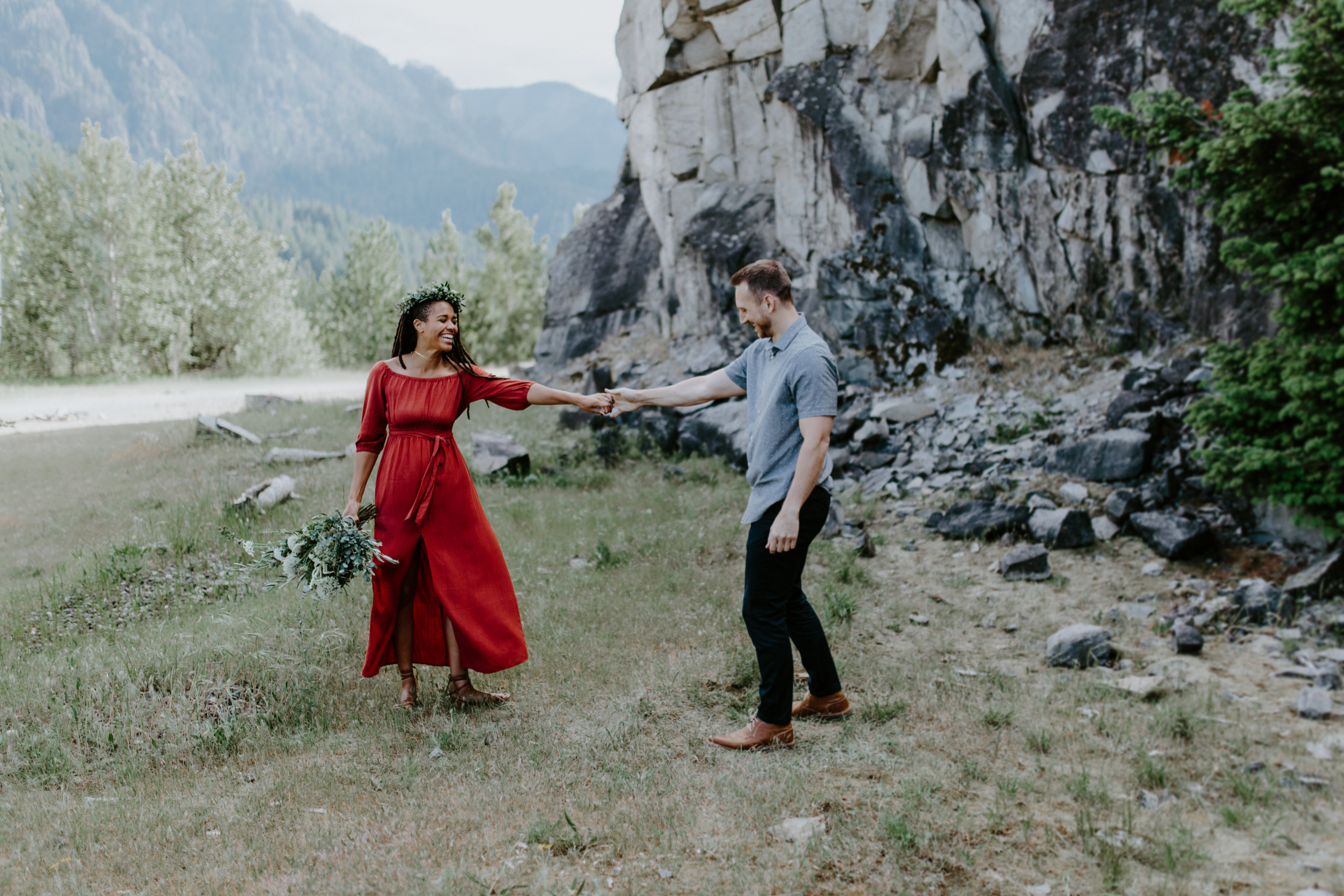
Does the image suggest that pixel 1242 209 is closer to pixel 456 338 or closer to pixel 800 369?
pixel 800 369

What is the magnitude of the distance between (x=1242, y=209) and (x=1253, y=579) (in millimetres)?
2833

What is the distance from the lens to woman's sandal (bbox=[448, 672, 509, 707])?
193 inches

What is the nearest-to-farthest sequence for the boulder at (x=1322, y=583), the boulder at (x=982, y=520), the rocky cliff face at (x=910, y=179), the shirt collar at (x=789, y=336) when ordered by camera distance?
1. the shirt collar at (x=789, y=336)
2. the boulder at (x=1322, y=583)
3. the boulder at (x=982, y=520)
4. the rocky cliff face at (x=910, y=179)

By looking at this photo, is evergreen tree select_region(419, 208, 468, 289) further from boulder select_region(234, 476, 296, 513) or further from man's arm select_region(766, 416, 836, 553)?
man's arm select_region(766, 416, 836, 553)

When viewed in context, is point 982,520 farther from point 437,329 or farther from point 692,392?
point 437,329

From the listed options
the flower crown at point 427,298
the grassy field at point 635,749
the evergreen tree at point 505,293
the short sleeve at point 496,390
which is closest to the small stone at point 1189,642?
the grassy field at point 635,749

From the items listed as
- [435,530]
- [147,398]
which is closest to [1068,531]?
A: [435,530]

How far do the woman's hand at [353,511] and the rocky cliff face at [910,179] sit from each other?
9.06m

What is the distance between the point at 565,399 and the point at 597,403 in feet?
1.27

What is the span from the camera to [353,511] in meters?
4.86

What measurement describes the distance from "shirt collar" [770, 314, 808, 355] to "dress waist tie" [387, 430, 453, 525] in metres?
2.05

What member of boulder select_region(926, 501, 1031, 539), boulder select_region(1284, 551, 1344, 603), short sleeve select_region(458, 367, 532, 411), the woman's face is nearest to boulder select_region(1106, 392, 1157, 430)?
boulder select_region(926, 501, 1031, 539)

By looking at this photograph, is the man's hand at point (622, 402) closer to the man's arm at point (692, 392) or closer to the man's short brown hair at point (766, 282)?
the man's arm at point (692, 392)

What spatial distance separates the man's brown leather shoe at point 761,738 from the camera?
4215 mm
